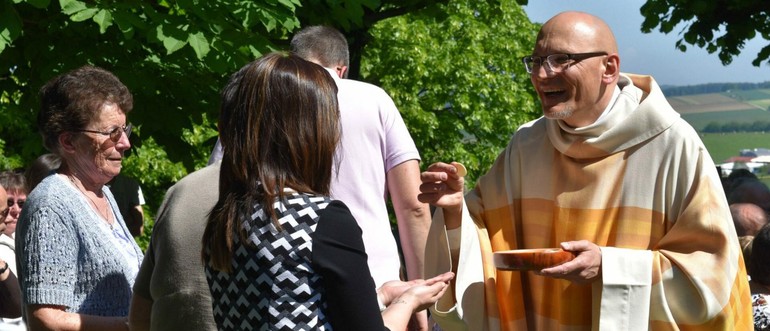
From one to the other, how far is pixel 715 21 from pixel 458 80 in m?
16.7

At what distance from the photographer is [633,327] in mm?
3771

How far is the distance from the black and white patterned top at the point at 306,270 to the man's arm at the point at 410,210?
6.52 ft

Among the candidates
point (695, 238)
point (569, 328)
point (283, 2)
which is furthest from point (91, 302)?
point (283, 2)

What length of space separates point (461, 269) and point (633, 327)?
2.06 feet

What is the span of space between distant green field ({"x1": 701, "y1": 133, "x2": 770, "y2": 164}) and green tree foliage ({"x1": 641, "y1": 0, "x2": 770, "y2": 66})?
0.94 metres

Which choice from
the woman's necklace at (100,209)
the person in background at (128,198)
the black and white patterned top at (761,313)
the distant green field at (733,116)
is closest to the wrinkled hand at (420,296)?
the woman's necklace at (100,209)

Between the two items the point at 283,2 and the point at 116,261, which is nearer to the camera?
the point at 116,261

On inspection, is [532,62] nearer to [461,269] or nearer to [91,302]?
[461,269]

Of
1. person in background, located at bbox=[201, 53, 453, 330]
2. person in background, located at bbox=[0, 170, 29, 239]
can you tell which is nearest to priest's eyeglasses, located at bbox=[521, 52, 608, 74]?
person in background, located at bbox=[201, 53, 453, 330]

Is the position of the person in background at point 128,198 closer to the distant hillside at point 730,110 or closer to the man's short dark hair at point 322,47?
the man's short dark hair at point 322,47

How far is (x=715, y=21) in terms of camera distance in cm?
1412

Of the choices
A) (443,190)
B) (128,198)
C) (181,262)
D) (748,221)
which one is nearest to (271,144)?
(181,262)

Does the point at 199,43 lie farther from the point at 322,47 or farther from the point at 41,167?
the point at 322,47

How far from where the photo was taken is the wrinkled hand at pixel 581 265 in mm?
3518
